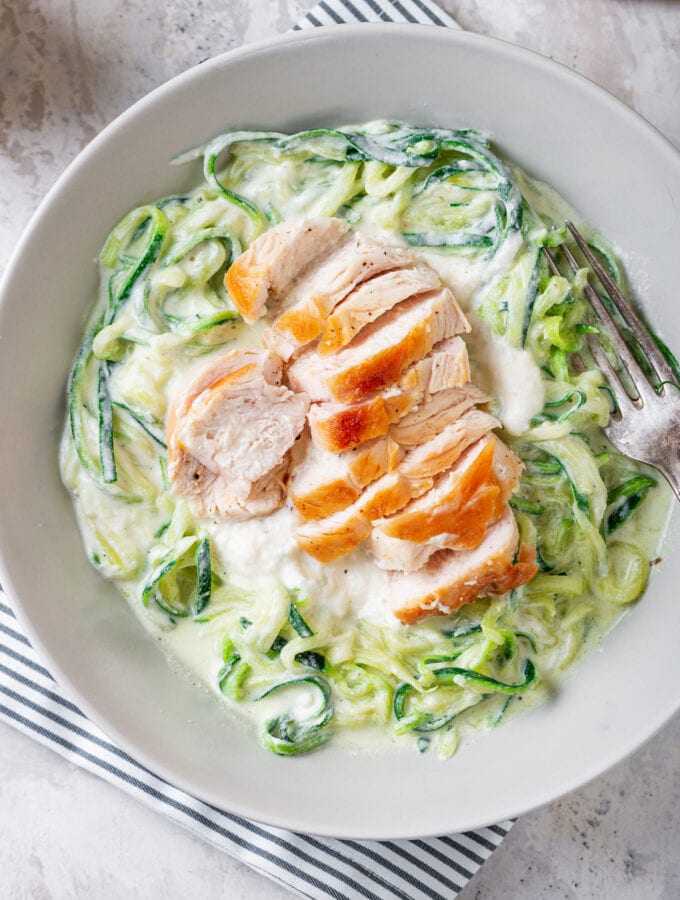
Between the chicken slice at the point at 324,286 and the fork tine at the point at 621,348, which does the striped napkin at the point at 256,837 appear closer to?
the chicken slice at the point at 324,286

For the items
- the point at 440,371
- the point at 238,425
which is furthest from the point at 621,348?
the point at 238,425

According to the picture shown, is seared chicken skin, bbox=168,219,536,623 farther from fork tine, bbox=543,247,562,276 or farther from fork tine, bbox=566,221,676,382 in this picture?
fork tine, bbox=566,221,676,382

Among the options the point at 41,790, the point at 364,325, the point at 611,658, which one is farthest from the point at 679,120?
the point at 41,790

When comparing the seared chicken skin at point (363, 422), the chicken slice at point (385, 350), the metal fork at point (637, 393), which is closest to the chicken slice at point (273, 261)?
the seared chicken skin at point (363, 422)

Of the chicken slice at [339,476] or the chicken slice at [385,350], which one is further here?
the chicken slice at [339,476]

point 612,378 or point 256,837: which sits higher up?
point 612,378

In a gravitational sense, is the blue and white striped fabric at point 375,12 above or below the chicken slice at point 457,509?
above

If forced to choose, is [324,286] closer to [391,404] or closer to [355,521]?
[391,404]
